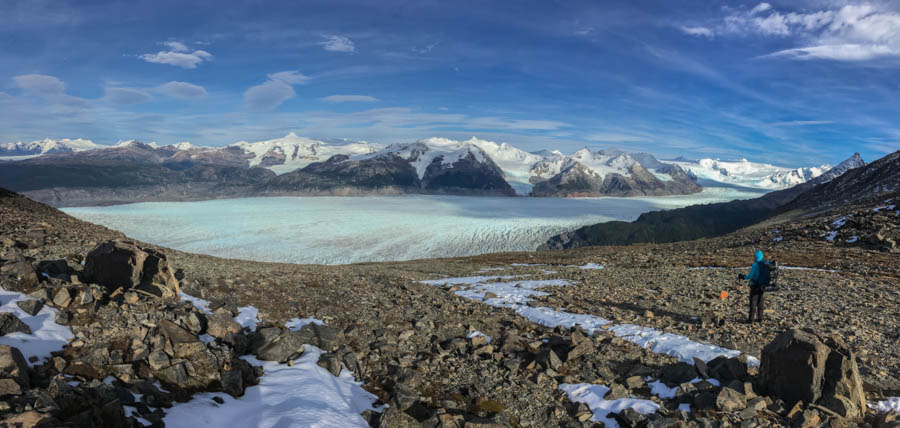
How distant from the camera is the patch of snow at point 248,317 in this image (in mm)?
12030

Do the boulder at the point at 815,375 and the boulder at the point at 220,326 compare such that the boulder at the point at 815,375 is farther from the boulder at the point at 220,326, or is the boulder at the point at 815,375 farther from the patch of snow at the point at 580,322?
the boulder at the point at 220,326

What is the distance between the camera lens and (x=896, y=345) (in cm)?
1145

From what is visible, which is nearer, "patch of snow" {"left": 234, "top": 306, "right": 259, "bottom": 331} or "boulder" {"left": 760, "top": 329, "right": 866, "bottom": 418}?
"boulder" {"left": 760, "top": 329, "right": 866, "bottom": 418}

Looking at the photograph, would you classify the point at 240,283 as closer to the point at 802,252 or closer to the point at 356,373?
the point at 356,373

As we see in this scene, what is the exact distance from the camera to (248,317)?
1277 cm

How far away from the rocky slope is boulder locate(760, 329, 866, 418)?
285 ft

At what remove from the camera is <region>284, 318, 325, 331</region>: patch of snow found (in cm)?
1267

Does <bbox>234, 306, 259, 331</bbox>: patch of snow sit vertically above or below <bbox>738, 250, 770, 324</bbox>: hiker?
below

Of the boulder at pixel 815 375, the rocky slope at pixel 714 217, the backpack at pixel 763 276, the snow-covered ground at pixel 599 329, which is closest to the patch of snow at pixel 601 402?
the snow-covered ground at pixel 599 329

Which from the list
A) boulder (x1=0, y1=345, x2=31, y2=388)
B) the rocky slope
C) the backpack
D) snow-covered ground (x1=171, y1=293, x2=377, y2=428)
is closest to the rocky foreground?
boulder (x1=0, y1=345, x2=31, y2=388)

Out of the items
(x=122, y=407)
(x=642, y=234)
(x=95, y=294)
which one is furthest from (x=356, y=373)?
(x=642, y=234)

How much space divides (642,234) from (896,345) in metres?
117

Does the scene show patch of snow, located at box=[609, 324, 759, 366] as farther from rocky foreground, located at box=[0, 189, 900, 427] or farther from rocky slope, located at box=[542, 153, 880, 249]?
rocky slope, located at box=[542, 153, 880, 249]

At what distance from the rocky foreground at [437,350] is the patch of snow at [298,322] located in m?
0.34
